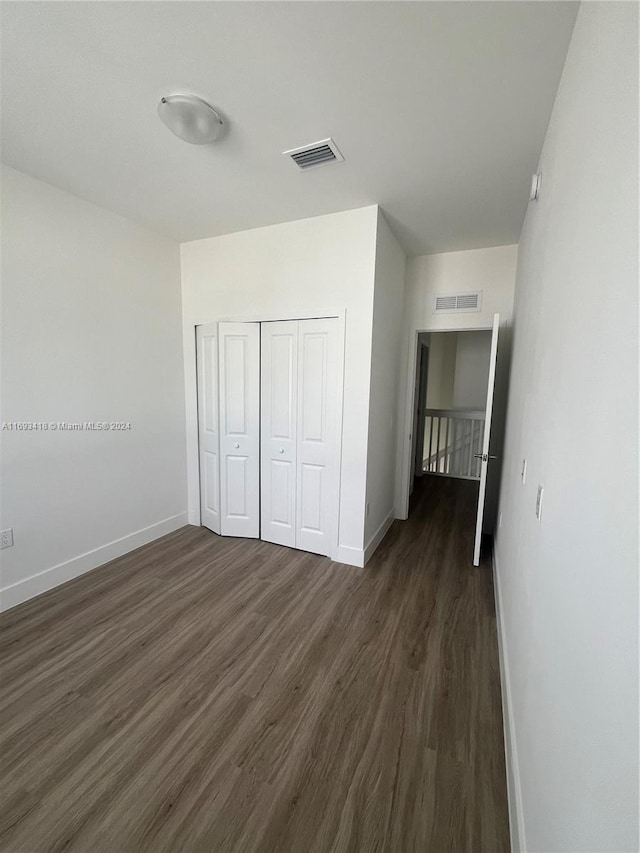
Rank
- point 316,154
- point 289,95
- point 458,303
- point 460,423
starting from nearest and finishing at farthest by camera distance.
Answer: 1. point 289,95
2. point 316,154
3. point 458,303
4. point 460,423

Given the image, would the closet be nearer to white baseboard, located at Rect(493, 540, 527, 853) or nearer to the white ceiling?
the white ceiling

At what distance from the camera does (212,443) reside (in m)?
3.35

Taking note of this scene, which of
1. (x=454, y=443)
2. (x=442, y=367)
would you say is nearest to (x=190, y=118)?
(x=454, y=443)

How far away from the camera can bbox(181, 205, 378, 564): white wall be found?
2598 millimetres

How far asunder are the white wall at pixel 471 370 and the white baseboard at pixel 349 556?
3533 mm

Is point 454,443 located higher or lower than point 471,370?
lower

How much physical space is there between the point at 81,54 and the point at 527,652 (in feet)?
9.64

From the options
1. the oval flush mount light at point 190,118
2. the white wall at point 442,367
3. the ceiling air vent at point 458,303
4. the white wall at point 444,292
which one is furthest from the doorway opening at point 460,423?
the oval flush mount light at point 190,118

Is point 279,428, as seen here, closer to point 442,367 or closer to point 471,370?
point 471,370

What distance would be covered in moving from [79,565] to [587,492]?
3230mm

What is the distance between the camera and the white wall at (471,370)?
5.25 m

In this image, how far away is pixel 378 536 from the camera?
322 cm

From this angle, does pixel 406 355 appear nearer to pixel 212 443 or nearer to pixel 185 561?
pixel 212 443

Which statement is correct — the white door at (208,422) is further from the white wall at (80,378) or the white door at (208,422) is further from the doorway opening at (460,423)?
the doorway opening at (460,423)
